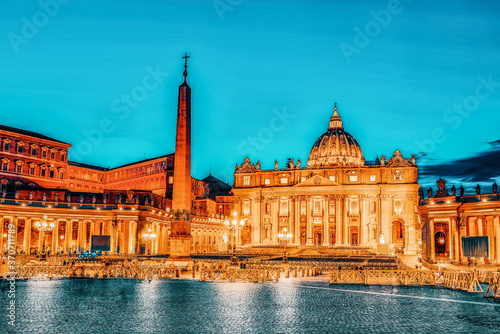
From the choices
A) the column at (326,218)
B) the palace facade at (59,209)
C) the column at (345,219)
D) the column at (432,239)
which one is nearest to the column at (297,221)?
the column at (326,218)

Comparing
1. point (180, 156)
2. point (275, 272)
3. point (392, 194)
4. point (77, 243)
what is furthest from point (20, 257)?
point (392, 194)

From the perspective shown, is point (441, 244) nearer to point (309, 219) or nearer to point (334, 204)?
point (334, 204)

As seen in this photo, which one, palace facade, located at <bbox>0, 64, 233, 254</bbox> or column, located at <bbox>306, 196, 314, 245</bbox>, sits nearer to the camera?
palace facade, located at <bbox>0, 64, 233, 254</bbox>

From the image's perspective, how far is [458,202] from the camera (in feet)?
214

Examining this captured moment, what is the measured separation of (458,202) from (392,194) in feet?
92.7

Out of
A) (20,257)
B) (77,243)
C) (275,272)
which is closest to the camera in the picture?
(275,272)

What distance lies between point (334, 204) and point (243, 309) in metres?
79.7

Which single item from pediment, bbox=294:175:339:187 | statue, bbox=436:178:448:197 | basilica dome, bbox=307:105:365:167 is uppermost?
basilica dome, bbox=307:105:365:167

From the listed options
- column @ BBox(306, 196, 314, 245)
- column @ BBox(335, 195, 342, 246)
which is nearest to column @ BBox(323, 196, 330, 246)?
column @ BBox(335, 195, 342, 246)

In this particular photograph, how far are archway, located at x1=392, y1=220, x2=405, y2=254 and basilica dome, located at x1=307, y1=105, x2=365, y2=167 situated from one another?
17517 millimetres

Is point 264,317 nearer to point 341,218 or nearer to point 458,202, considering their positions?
point 458,202

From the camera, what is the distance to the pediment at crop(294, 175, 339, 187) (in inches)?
3737

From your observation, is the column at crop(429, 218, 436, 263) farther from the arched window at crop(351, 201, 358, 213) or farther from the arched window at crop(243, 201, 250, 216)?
the arched window at crop(243, 201, 250, 216)

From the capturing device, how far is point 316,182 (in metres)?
96.1
